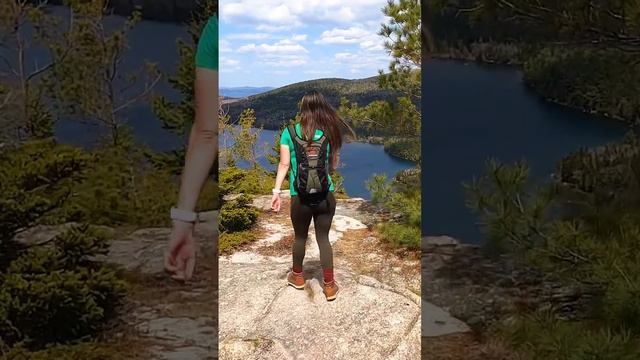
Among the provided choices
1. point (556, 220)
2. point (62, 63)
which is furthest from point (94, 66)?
point (556, 220)

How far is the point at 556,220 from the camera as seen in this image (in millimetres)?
2441

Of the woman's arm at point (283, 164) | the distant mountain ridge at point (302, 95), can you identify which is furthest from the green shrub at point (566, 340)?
the distant mountain ridge at point (302, 95)

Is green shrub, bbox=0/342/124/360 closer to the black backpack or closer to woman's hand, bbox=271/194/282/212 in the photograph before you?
woman's hand, bbox=271/194/282/212

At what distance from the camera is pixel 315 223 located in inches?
138

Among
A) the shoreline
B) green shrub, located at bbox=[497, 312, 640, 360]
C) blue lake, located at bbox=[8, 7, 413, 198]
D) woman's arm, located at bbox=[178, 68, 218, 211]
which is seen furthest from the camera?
woman's arm, located at bbox=[178, 68, 218, 211]

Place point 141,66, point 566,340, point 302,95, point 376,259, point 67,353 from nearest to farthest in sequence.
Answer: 1. point 566,340
2. point 67,353
3. point 141,66
4. point 302,95
5. point 376,259

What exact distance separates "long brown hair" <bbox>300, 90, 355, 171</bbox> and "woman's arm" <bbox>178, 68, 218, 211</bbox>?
500 millimetres

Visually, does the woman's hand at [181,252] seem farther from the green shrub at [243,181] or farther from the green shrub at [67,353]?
the green shrub at [67,353]

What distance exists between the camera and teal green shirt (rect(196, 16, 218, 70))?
11.2 ft

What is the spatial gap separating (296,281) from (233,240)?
449 millimetres

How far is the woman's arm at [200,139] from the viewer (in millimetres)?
3438

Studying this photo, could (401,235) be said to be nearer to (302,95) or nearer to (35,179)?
(302,95)

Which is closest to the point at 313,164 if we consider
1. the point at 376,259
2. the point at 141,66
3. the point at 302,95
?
the point at 302,95

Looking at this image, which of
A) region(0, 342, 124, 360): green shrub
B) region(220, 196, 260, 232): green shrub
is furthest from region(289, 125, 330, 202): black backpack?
region(0, 342, 124, 360): green shrub
